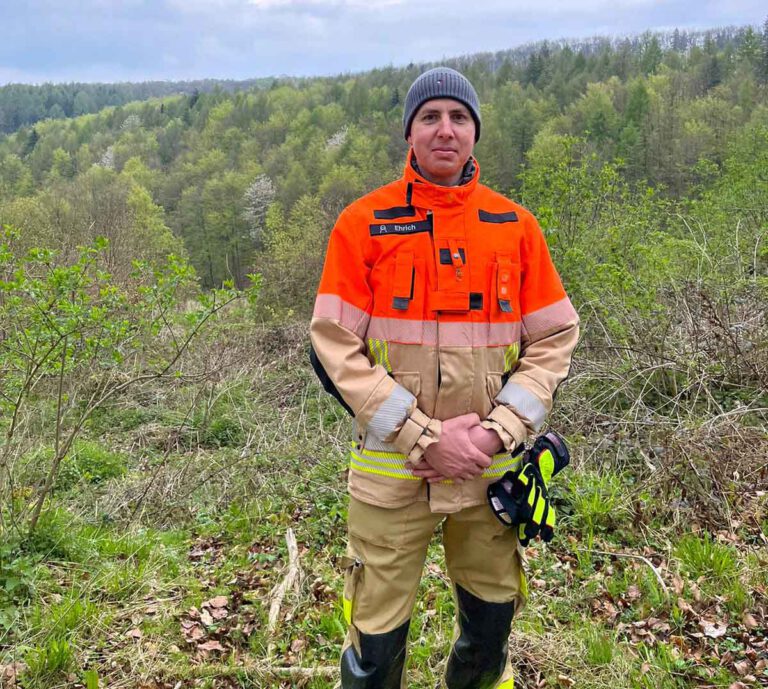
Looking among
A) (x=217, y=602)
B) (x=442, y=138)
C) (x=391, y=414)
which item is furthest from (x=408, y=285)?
(x=217, y=602)

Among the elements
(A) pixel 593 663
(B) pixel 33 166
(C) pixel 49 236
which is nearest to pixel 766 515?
(A) pixel 593 663

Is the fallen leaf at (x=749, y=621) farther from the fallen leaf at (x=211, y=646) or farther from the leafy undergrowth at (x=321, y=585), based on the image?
the fallen leaf at (x=211, y=646)

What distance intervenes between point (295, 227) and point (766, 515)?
13.9 metres

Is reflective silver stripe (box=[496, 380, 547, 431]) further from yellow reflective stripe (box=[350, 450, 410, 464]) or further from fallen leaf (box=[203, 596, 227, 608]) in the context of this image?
fallen leaf (box=[203, 596, 227, 608])

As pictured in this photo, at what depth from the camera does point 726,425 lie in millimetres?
4047

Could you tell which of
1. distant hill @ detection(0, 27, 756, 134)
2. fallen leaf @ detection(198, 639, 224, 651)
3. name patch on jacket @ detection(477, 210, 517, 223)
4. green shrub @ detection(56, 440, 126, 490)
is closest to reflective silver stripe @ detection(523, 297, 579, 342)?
name patch on jacket @ detection(477, 210, 517, 223)

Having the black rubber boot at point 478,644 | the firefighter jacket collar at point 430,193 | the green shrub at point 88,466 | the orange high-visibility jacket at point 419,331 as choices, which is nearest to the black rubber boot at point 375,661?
the black rubber boot at point 478,644

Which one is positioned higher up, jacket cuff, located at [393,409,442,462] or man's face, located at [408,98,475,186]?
man's face, located at [408,98,475,186]

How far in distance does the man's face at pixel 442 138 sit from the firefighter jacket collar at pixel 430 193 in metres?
0.06

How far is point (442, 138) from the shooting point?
6.44 feet

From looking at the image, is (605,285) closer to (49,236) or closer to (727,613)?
(727,613)

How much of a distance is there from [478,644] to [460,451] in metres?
0.85

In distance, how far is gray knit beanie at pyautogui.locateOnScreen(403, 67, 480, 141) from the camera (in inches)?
78.2

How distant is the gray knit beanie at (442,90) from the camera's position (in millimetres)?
1987
